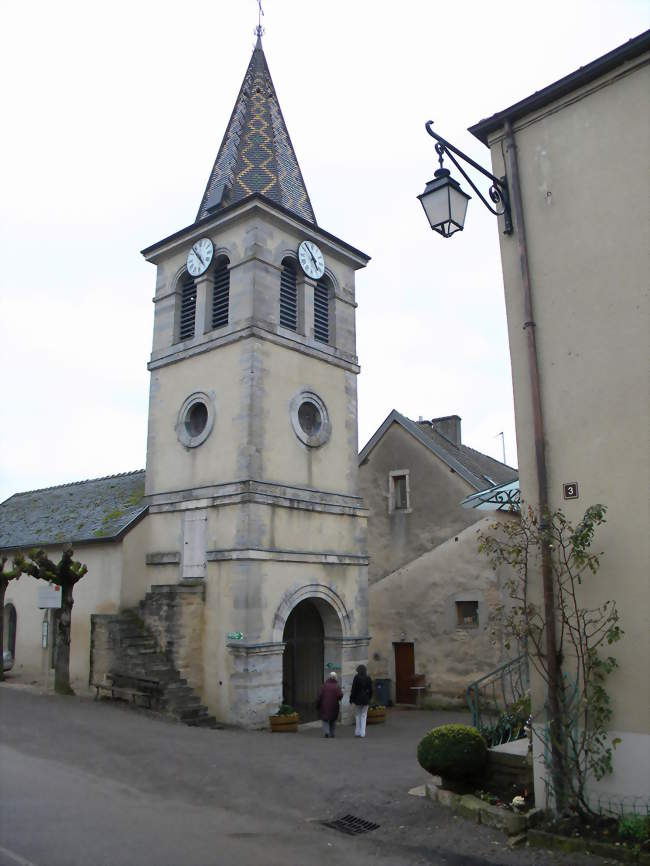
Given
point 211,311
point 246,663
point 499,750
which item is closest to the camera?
point 499,750

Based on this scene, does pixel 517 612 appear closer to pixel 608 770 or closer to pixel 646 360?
pixel 608 770

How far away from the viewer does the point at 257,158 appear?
782 inches

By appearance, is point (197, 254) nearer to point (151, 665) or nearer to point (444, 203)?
point (151, 665)

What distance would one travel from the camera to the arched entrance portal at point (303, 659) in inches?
677

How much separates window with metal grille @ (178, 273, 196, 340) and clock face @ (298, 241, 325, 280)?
295 centimetres

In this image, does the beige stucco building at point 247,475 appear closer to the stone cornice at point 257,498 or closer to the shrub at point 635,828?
the stone cornice at point 257,498

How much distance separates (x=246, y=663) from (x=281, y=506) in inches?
136

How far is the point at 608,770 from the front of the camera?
7078 millimetres

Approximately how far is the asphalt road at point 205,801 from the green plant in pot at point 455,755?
423mm

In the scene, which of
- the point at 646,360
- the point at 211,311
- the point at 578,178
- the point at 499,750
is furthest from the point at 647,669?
the point at 211,311

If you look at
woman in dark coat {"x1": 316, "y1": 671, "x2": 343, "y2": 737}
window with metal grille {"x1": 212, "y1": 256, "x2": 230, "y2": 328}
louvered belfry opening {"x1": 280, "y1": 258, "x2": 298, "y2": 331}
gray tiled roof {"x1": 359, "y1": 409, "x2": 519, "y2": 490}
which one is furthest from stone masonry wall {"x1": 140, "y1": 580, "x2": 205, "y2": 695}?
gray tiled roof {"x1": 359, "y1": 409, "x2": 519, "y2": 490}

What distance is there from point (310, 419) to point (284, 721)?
7.13 m

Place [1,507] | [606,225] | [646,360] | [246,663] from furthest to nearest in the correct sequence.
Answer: [1,507] → [246,663] → [606,225] → [646,360]

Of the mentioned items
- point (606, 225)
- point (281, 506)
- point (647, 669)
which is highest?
point (606, 225)
